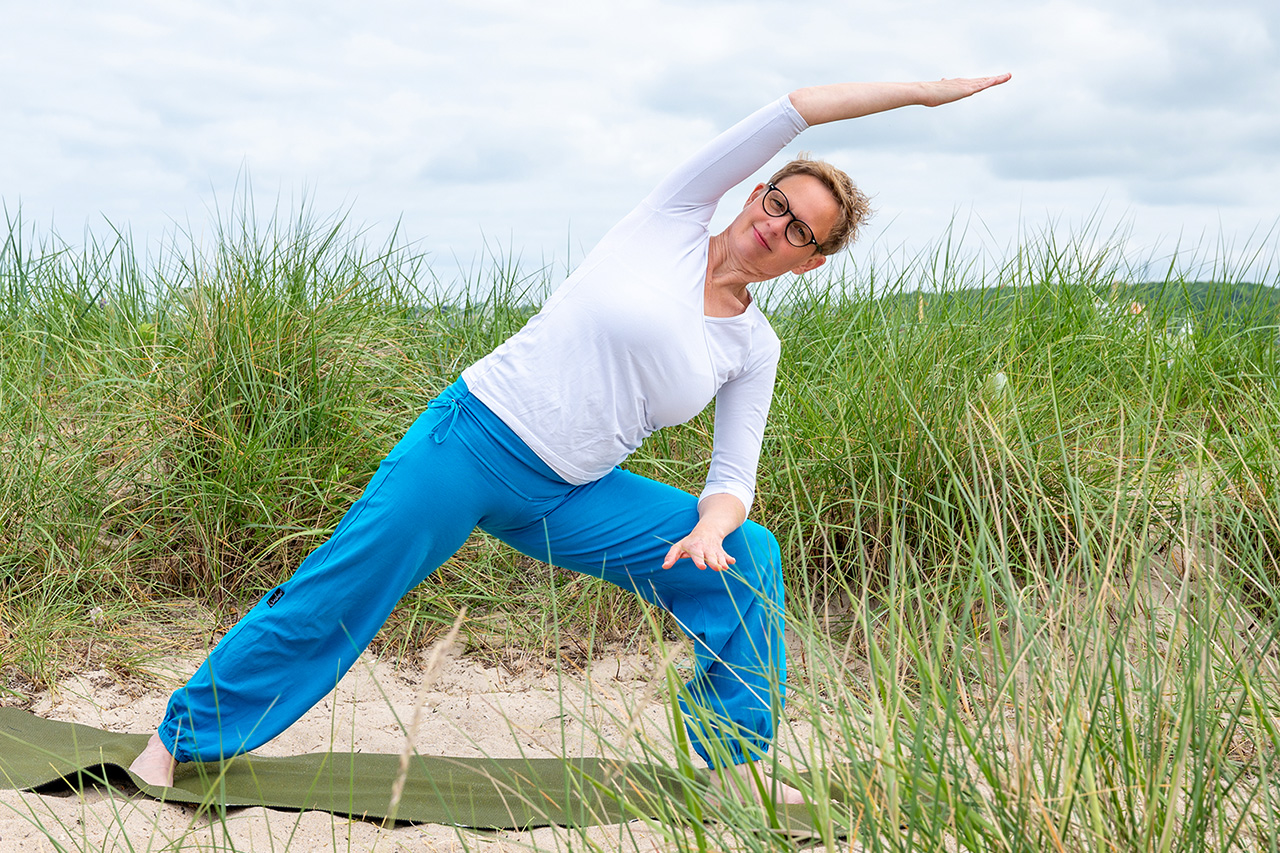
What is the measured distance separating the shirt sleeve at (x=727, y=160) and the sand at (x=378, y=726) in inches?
48.2

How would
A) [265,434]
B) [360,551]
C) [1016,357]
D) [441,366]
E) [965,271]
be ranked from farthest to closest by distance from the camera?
[965,271]
[441,366]
[1016,357]
[265,434]
[360,551]

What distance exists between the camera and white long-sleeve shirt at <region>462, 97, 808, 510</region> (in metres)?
2.38

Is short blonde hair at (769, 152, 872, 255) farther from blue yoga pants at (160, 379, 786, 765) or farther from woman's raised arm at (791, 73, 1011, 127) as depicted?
blue yoga pants at (160, 379, 786, 765)

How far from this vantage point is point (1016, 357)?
396cm

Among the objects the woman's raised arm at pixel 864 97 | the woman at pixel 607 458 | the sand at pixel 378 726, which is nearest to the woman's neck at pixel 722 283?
the woman at pixel 607 458

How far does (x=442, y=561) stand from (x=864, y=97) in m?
1.56

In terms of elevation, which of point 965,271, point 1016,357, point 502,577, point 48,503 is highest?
point 965,271

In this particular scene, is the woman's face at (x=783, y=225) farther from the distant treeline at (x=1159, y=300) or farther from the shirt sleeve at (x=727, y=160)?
the distant treeline at (x=1159, y=300)

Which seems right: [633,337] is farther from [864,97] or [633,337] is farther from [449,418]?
[864,97]

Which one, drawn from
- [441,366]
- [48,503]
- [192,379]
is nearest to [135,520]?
[48,503]

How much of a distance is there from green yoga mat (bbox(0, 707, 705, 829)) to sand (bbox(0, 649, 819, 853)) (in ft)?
0.13

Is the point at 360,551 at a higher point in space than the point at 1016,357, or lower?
lower

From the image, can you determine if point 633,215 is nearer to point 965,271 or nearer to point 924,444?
point 924,444

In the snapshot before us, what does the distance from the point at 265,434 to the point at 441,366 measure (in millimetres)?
996
